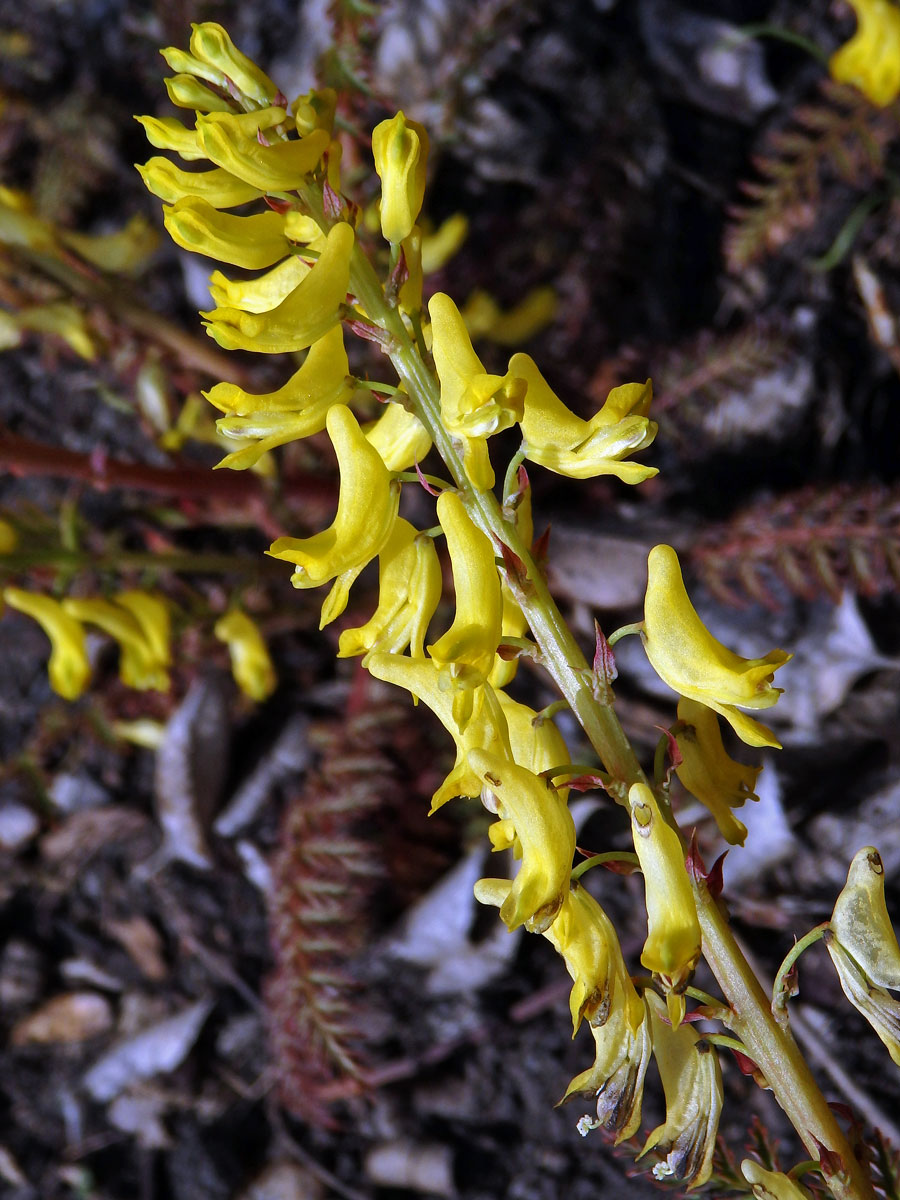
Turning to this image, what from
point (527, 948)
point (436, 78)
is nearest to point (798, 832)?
point (527, 948)

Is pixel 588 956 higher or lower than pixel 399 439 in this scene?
A: lower

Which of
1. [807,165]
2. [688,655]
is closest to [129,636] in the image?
[688,655]

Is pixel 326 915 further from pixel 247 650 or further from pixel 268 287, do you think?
pixel 268 287

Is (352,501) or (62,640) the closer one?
(352,501)

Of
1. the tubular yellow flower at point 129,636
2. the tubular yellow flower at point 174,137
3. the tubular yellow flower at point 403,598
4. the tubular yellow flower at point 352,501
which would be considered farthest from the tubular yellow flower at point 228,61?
the tubular yellow flower at point 129,636

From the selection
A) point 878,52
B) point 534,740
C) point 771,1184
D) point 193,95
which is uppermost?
point 193,95

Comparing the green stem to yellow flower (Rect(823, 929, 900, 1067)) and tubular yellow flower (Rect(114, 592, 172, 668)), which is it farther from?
tubular yellow flower (Rect(114, 592, 172, 668))
